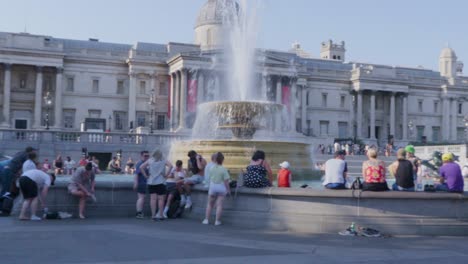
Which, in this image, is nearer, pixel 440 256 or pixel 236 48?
pixel 440 256

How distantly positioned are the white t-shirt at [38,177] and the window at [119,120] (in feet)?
176

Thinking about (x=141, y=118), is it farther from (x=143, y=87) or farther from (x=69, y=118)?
(x=69, y=118)

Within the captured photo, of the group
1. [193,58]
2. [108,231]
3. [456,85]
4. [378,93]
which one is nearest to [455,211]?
[108,231]

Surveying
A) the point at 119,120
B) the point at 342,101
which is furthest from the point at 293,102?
the point at 119,120

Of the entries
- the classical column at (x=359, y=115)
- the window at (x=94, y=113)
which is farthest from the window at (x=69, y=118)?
the classical column at (x=359, y=115)

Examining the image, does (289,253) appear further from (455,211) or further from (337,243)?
(455,211)

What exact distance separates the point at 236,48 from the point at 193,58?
2259 centimetres

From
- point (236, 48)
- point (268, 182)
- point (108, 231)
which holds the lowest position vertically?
point (108, 231)

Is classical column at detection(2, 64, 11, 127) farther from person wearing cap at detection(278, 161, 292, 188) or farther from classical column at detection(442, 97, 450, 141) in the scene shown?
classical column at detection(442, 97, 450, 141)

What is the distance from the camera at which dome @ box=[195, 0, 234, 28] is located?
70.4 m

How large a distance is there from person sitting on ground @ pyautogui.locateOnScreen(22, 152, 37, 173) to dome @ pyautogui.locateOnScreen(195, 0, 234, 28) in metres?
57.5

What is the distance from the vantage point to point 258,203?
12109 mm

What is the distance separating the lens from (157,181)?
13367 millimetres

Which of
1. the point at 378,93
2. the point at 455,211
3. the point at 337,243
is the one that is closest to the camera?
the point at 337,243
